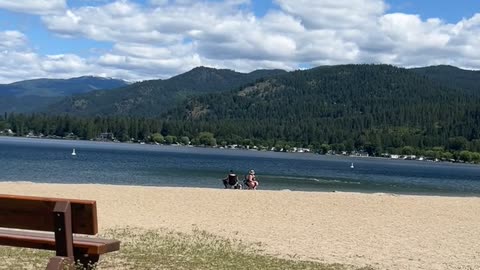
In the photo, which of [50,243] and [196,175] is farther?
[196,175]

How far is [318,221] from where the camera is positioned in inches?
871

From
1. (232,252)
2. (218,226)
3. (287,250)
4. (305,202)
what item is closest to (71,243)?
(232,252)

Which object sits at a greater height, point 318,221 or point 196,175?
point 318,221

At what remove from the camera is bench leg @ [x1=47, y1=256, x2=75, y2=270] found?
27.0 feet

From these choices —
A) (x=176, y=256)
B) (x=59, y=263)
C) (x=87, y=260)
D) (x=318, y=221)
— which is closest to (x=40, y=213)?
(x=59, y=263)

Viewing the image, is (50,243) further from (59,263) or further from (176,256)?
(176,256)

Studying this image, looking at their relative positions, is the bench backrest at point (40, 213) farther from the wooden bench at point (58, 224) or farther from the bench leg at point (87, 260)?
the bench leg at point (87, 260)

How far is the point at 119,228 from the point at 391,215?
1151cm

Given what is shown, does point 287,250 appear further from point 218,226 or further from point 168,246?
point 218,226

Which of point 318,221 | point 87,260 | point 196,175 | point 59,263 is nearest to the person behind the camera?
point 59,263

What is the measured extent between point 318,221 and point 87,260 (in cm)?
1351

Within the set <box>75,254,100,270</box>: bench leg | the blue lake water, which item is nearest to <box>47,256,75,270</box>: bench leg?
<box>75,254,100,270</box>: bench leg

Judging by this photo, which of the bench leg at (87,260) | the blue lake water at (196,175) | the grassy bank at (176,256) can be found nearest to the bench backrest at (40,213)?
the bench leg at (87,260)

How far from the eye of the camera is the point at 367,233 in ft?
64.5
